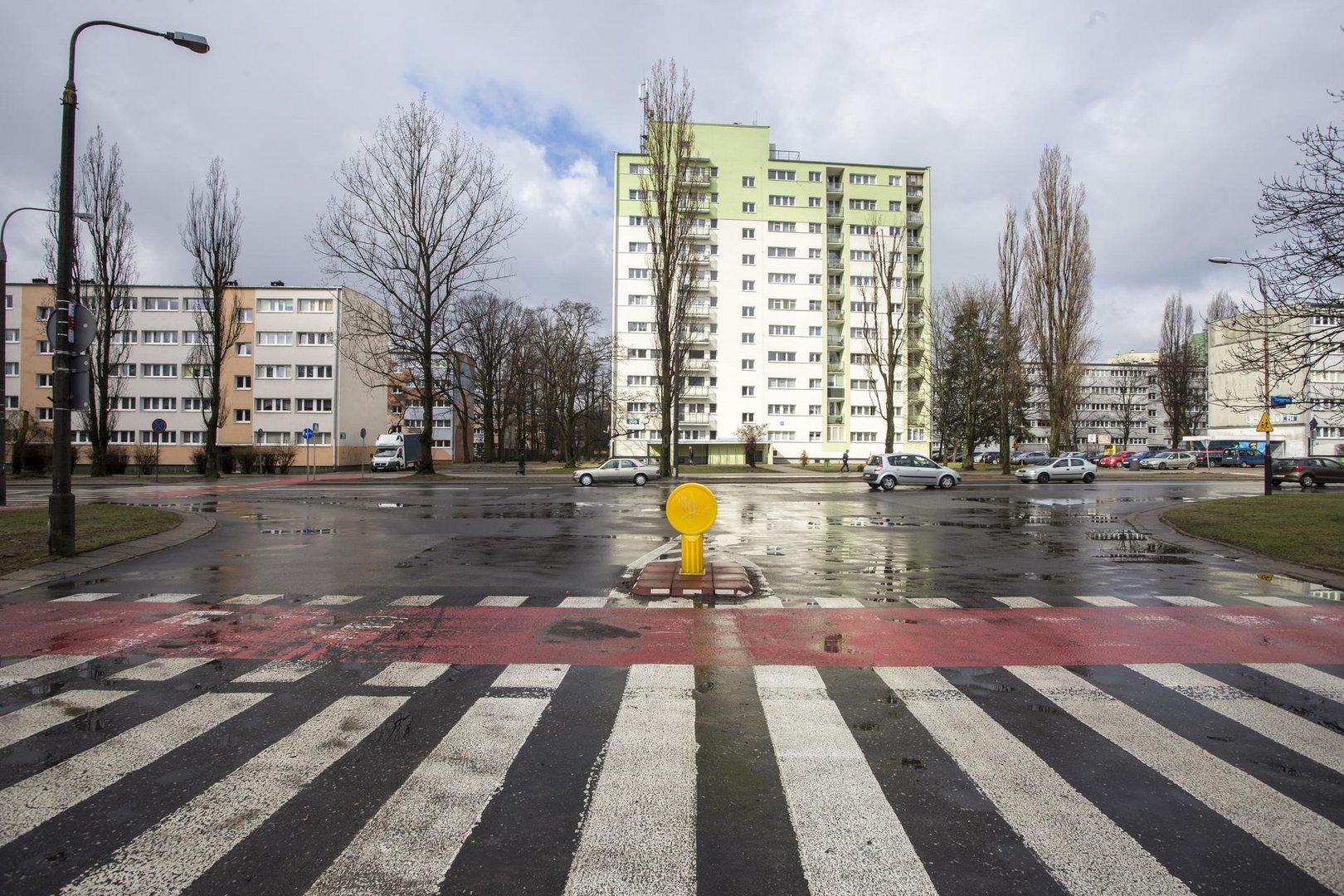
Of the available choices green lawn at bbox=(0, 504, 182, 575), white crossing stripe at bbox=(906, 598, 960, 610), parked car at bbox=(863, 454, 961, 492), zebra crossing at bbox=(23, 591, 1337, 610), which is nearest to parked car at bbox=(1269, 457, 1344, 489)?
parked car at bbox=(863, 454, 961, 492)

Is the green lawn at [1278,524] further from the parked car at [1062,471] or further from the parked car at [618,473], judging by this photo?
the parked car at [618,473]

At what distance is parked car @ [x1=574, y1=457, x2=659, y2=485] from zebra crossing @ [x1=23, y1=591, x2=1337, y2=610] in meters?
26.7

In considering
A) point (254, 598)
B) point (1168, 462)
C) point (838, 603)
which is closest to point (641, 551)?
point (838, 603)

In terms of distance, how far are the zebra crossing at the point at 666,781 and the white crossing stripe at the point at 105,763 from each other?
0.7 inches

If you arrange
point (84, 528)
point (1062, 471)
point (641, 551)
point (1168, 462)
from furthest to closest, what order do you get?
point (1168, 462), point (1062, 471), point (84, 528), point (641, 551)

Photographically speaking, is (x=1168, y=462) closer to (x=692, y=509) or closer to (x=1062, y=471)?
(x=1062, y=471)

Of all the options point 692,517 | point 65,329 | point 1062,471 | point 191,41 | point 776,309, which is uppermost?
point 776,309

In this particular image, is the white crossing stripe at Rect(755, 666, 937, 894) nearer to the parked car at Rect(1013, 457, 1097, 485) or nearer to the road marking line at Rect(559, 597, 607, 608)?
the road marking line at Rect(559, 597, 607, 608)

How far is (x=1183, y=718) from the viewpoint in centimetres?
450

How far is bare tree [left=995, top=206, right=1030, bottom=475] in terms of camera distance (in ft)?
145

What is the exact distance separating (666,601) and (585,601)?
91cm

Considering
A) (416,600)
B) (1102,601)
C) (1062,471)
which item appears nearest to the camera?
(416,600)

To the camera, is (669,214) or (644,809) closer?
A: (644,809)

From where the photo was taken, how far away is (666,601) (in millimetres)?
8047
